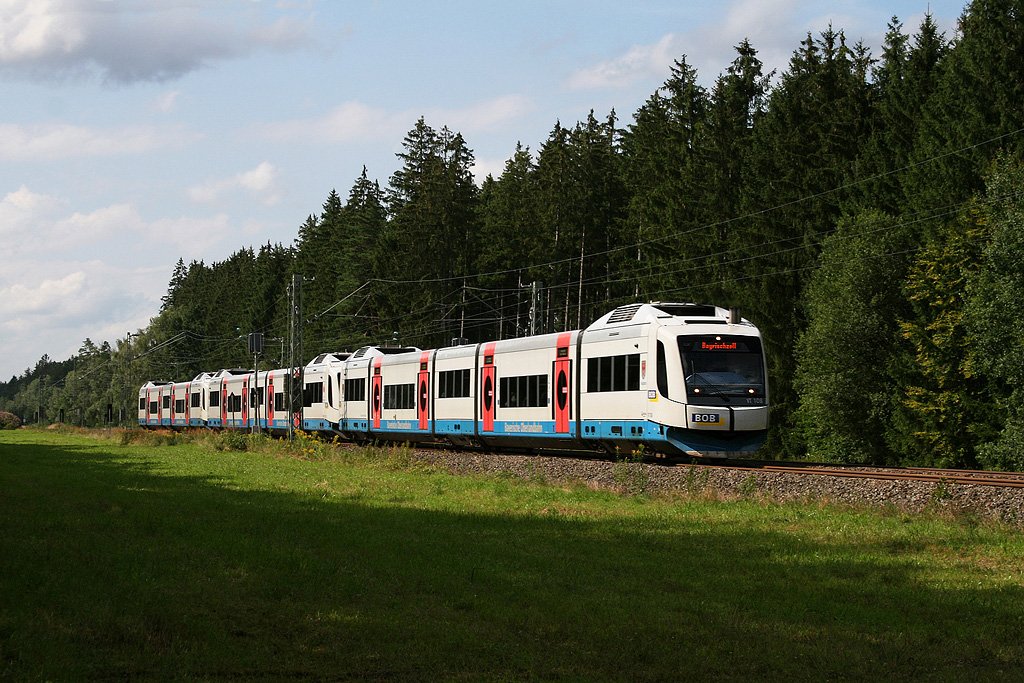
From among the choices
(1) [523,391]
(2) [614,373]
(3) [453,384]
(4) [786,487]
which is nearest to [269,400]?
(3) [453,384]

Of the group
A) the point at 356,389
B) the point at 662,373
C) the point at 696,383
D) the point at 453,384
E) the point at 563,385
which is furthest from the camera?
the point at 356,389

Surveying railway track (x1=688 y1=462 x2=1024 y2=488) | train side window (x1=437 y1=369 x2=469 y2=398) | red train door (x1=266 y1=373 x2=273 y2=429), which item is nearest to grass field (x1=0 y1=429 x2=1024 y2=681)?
railway track (x1=688 y1=462 x2=1024 y2=488)

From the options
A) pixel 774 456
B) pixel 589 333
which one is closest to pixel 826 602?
pixel 589 333

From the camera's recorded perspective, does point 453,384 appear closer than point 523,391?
No

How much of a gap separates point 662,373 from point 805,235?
3019cm

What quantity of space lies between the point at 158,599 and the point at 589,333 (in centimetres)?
2012

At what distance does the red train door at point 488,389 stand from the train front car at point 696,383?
8031mm

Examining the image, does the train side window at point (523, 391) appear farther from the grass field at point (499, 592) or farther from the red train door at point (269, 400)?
the red train door at point (269, 400)

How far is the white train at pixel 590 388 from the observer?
26078 mm

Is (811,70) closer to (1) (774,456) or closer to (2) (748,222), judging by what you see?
(2) (748,222)

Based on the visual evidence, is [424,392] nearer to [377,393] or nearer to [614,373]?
[377,393]

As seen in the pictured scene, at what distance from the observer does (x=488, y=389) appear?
3544cm

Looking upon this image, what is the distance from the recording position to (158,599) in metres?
10.6

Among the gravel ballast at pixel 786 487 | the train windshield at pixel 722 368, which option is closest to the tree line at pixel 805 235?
the train windshield at pixel 722 368
